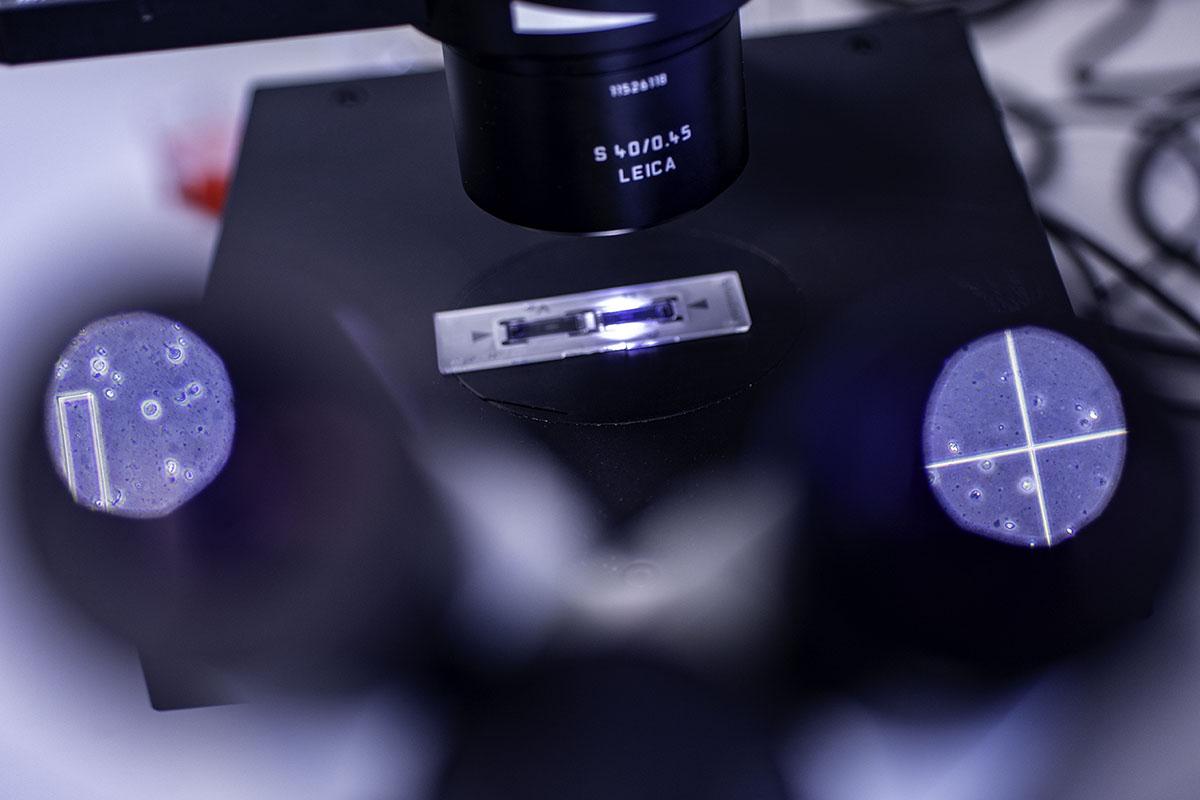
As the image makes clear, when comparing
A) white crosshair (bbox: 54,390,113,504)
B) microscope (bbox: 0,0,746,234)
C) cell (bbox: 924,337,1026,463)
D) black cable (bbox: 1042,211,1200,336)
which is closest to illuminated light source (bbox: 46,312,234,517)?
white crosshair (bbox: 54,390,113,504)

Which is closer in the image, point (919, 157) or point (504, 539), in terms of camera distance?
point (504, 539)

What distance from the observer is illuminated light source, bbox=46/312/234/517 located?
525 mm

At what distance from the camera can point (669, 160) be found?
0.47 meters

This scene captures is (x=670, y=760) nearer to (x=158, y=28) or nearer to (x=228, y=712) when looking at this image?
(x=228, y=712)

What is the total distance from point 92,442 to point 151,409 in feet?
0.08

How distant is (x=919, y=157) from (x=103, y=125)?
514 mm

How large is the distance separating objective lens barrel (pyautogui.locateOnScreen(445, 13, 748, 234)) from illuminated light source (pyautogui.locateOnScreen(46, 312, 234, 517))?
0.14m

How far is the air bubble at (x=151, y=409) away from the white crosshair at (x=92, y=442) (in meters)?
0.02

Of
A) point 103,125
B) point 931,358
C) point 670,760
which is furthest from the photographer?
point 103,125

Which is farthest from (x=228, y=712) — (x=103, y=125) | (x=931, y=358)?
(x=103, y=125)

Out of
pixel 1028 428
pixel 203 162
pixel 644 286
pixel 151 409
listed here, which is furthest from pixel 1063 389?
pixel 203 162

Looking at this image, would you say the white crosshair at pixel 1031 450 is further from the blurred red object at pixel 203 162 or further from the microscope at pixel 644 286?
the blurred red object at pixel 203 162

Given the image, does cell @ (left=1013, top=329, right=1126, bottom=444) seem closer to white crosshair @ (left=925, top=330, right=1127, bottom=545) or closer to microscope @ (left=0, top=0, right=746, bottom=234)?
white crosshair @ (left=925, top=330, right=1127, bottom=545)

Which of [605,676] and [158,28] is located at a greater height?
[158,28]
